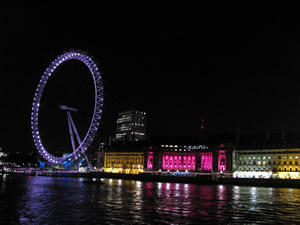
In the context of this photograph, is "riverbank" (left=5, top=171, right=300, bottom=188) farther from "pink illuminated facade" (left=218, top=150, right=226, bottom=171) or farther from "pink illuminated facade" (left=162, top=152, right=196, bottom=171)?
"pink illuminated facade" (left=162, top=152, right=196, bottom=171)

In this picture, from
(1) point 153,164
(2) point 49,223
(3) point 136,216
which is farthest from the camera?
(1) point 153,164

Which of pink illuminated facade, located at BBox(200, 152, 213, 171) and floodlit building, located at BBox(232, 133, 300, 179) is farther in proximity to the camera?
pink illuminated facade, located at BBox(200, 152, 213, 171)

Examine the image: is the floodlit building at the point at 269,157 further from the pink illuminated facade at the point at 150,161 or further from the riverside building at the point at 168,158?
the pink illuminated facade at the point at 150,161

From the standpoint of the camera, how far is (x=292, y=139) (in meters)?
108

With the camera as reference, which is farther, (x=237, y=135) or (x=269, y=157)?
(x=237, y=135)

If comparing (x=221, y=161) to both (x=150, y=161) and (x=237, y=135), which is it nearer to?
(x=237, y=135)

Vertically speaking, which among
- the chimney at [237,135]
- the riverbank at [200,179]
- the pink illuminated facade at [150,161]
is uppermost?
the chimney at [237,135]

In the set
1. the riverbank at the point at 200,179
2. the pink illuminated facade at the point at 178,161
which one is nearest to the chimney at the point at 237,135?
the pink illuminated facade at the point at 178,161

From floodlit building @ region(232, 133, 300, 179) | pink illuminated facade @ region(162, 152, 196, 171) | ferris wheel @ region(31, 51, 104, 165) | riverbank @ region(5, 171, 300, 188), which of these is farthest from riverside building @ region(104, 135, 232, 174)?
ferris wheel @ region(31, 51, 104, 165)

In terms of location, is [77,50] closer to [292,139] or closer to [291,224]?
[291,224]

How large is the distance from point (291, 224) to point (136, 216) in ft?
32.3

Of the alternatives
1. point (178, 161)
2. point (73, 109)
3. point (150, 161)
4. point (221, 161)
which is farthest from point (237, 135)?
point (73, 109)

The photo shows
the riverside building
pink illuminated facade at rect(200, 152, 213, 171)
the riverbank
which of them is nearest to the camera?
the riverbank

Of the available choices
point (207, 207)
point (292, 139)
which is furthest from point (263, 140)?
point (207, 207)
